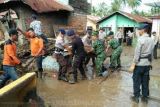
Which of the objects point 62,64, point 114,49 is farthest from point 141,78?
point 114,49

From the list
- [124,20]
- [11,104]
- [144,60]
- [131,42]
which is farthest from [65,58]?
[124,20]

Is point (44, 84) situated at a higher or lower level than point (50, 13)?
lower

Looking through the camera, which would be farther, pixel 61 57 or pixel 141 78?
pixel 61 57

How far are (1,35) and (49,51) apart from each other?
2207 millimetres

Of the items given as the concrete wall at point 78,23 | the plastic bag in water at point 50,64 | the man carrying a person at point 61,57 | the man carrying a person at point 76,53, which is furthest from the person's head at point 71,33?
the concrete wall at point 78,23

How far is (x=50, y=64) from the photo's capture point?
12445 mm

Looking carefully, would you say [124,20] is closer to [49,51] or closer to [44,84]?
[49,51]

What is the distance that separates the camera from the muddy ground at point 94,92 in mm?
8508

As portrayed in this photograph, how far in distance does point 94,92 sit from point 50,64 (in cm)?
310

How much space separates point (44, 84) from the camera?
1085 centimetres

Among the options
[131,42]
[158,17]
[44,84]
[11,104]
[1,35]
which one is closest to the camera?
[11,104]

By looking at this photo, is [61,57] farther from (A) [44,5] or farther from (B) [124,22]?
(B) [124,22]

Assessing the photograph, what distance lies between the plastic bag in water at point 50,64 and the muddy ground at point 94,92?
0.60 meters

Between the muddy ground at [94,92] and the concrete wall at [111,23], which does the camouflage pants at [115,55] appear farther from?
the concrete wall at [111,23]
